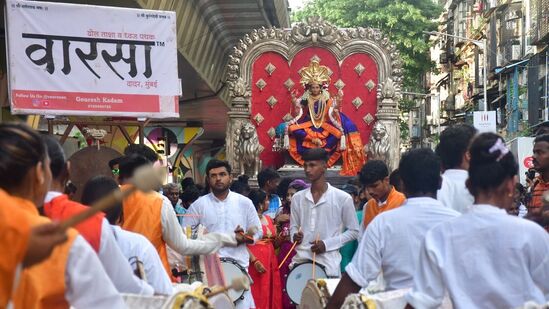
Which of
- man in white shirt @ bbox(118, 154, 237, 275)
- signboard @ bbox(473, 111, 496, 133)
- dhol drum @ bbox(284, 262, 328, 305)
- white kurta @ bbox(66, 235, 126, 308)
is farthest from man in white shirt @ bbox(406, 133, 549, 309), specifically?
signboard @ bbox(473, 111, 496, 133)

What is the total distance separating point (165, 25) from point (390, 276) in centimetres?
535

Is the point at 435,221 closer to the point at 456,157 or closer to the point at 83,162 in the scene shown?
the point at 456,157

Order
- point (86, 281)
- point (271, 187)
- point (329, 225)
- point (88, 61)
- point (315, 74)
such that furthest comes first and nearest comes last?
point (315, 74) < point (271, 187) < point (329, 225) < point (88, 61) < point (86, 281)

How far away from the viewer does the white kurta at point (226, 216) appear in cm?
1059

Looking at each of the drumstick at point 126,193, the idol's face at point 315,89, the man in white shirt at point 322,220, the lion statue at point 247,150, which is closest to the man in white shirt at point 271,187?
the man in white shirt at point 322,220

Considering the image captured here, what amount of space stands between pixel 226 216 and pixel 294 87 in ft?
30.3

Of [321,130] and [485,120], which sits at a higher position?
[485,120]

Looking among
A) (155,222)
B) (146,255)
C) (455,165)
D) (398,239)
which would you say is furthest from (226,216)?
(398,239)

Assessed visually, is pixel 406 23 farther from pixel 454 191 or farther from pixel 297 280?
pixel 454 191

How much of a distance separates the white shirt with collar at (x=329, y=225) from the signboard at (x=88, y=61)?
5.73 feet

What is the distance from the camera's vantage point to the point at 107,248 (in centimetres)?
470

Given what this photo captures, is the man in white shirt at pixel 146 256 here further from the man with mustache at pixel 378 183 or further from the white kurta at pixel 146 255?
the man with mustache at pixel 378 183

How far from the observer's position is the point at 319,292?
6855 mm

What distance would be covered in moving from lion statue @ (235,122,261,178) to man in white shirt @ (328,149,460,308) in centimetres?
1248
